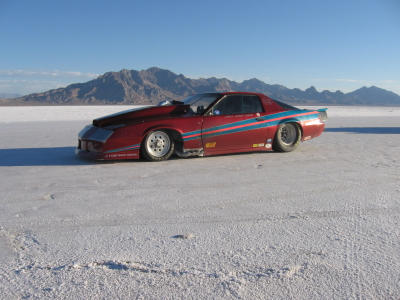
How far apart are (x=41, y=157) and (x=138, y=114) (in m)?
2.01

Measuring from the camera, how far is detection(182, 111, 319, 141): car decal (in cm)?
662

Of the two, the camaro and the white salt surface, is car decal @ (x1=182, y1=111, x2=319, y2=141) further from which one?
the white salt surface

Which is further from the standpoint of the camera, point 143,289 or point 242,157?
point 242,157

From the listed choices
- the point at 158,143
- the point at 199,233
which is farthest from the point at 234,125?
the point at 199,233

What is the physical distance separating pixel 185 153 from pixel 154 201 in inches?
104

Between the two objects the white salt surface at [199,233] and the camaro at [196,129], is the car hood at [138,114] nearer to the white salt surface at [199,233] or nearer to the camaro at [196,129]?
the camaro at [196,129]

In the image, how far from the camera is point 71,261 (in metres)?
2.57

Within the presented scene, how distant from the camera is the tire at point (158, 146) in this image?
6.35 meters

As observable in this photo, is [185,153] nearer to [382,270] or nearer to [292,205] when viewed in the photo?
[292,205]

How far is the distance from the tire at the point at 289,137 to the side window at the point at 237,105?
80 cm

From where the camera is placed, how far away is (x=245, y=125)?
278 inches

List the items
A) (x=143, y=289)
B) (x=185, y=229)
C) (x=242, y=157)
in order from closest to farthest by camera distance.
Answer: (x=143, y=289) < (x=185, y=229) < (x=242, y=157)

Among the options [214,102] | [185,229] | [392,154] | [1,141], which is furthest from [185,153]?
[1,141]

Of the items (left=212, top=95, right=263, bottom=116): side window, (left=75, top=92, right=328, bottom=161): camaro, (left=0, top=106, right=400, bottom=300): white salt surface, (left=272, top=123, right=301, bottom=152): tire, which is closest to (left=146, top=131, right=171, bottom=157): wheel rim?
(left=75, top=92, right=328, bottom=161): camaro
